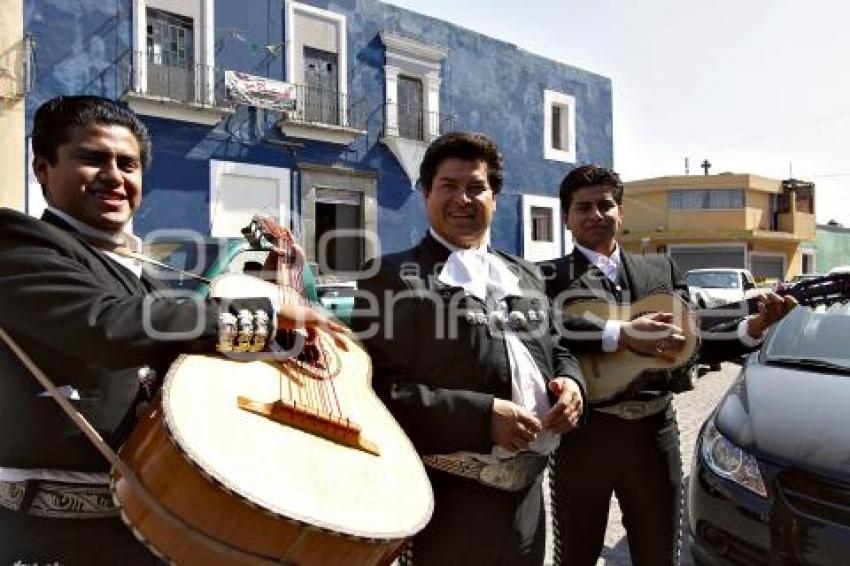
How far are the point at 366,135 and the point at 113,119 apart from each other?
14720mm

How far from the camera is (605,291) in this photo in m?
2.84

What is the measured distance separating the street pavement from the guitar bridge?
2.23 m

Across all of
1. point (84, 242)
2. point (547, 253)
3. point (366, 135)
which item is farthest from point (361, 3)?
point (84, 242)

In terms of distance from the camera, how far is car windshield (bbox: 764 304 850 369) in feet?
10.5

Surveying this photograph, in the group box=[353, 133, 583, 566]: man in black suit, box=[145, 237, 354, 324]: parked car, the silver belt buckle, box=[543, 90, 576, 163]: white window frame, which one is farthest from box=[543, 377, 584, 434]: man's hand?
box=[543, 90, 576, 163]: white window frame

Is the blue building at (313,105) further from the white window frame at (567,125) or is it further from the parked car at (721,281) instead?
the parked car at (721,281)

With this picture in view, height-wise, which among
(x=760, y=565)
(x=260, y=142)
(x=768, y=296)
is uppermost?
(x=260, y=142)

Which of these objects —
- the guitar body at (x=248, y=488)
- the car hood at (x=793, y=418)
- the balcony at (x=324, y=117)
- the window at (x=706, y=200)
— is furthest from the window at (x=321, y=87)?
the window at (x=706, y=200)

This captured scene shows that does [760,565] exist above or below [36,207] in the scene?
below

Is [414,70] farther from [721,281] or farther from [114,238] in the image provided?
[114,238]

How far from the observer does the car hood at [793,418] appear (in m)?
2.35

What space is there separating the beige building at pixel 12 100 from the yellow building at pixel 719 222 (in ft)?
90.5

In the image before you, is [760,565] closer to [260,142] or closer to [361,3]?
[260,142]

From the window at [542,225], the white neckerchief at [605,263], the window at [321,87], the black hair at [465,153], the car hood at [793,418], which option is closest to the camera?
the black hair at [465,153]
